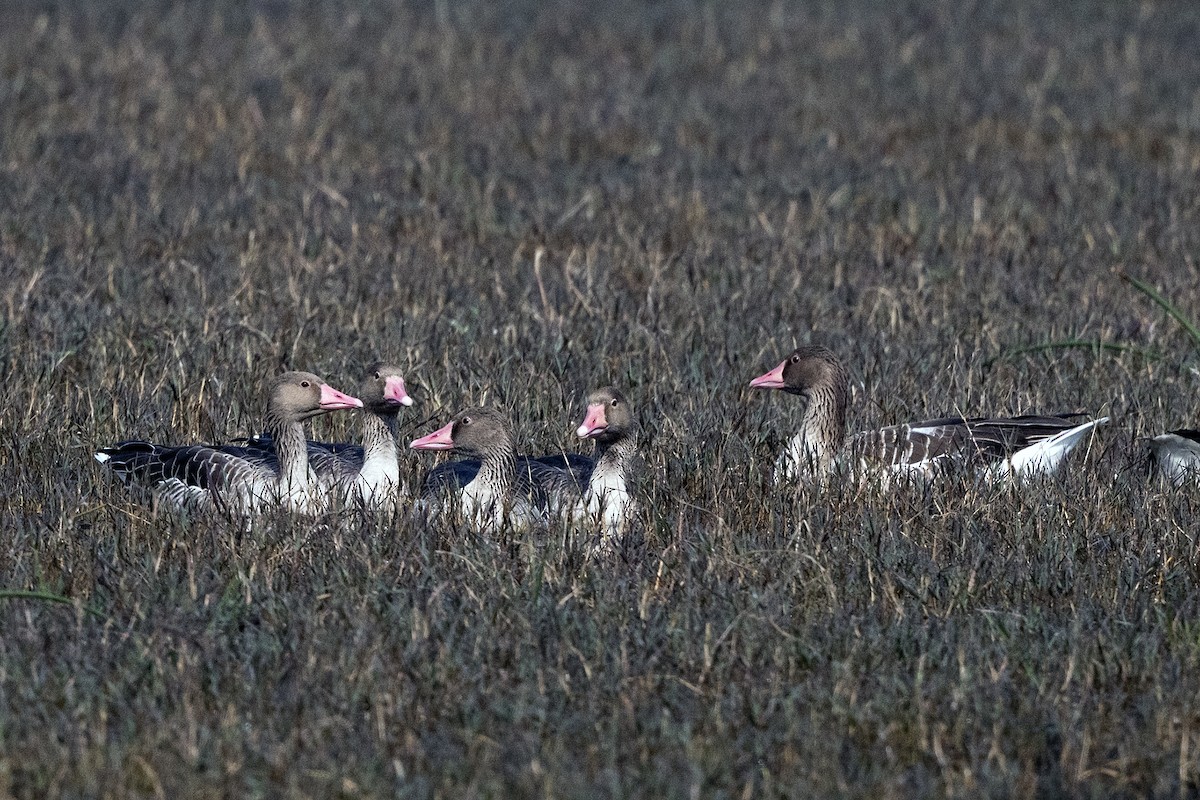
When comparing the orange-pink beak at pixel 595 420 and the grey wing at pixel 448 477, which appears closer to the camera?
the grey wing at pixel 448 477

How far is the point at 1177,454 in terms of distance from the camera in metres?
7.09

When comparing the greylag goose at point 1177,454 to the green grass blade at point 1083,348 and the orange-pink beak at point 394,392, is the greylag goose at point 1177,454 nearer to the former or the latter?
the green grass blade at point 1083,348

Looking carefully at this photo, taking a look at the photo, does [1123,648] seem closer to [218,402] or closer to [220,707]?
[220,707]

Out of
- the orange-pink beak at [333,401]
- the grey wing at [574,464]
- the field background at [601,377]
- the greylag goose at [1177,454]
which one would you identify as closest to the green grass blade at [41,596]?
the field background at [601,377]

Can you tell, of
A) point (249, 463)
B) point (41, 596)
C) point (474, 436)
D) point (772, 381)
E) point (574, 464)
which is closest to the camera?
point (41, 596)

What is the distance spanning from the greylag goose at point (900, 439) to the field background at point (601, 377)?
176 mm

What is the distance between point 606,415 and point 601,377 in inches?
62.8

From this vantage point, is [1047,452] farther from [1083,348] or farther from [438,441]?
[438,441]

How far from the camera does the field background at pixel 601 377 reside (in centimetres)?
457

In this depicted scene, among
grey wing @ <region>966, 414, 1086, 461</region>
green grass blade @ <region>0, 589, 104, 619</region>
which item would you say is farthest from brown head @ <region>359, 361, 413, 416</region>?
grey wing @ <region>966, 414, 1086, 461</region>

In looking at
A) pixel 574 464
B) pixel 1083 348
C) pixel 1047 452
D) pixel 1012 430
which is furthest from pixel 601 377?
pixel 1083 348

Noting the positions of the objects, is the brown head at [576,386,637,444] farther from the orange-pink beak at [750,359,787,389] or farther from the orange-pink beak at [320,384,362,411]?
the orange-pink beak at [750,359,787,389]

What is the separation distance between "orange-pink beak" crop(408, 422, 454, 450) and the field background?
2.08 ft

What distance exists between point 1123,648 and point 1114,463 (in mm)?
2389
